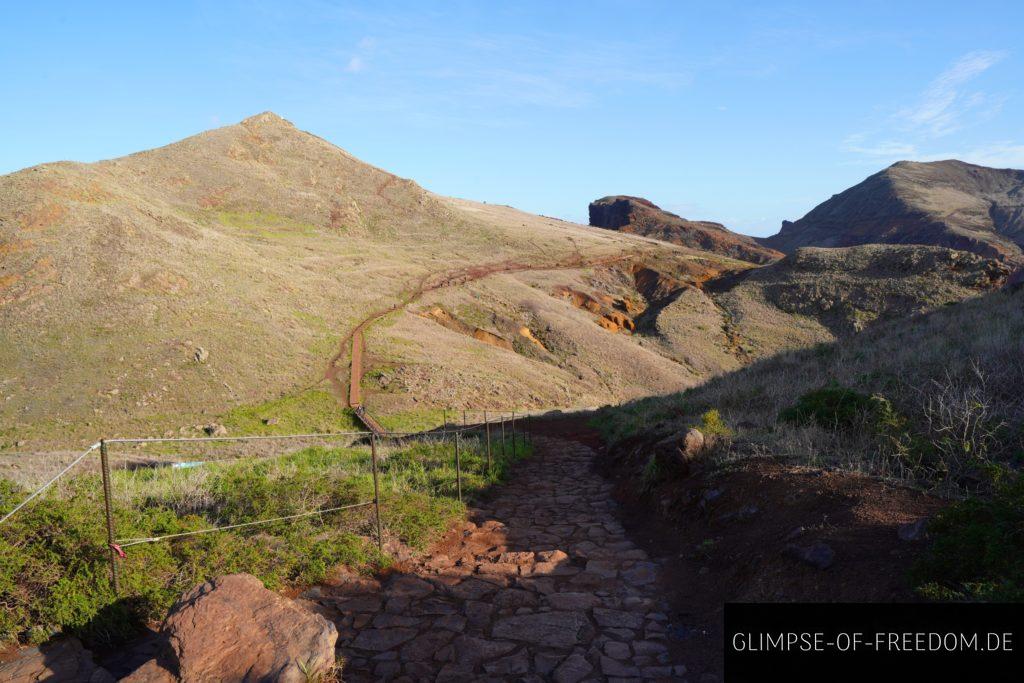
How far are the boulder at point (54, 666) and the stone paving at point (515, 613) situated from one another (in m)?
1.67

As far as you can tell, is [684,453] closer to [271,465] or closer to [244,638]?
[244,638]

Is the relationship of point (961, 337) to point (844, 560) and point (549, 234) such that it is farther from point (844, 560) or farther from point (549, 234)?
point (549, 234)

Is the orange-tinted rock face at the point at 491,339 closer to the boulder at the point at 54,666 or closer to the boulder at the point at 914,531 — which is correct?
the boulder at the point at 914,531

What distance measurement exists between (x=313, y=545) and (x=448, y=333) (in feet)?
97.8

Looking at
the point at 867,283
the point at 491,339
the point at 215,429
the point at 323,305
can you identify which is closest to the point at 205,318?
the point at 323,305

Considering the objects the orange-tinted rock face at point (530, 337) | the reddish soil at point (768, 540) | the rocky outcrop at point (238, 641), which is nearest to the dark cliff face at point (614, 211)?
the orange-tinted rock face at point (530, 337)

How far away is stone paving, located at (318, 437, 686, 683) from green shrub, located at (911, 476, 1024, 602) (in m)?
1.85

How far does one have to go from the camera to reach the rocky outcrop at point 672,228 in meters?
102

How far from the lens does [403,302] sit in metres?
39.1

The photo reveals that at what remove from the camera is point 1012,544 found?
3838mm

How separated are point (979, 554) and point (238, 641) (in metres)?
5.00

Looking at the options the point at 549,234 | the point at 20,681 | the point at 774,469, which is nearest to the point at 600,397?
the point at 774,469

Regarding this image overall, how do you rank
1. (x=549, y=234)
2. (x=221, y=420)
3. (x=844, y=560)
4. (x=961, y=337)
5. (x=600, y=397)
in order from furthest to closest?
(x=549, y=234)
(x=600, y=397)
(x=221, y=420)
(x=961, y=337)
(x=844, y=560)

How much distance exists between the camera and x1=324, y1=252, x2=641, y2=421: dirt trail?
26031mm
